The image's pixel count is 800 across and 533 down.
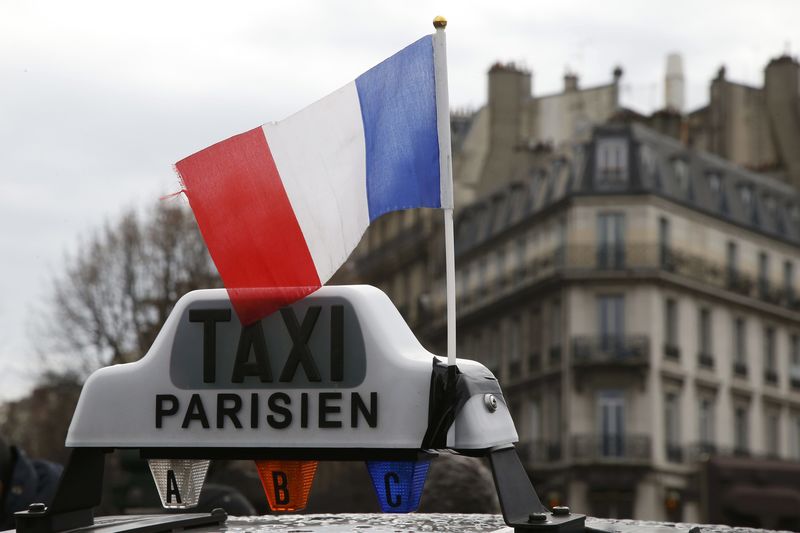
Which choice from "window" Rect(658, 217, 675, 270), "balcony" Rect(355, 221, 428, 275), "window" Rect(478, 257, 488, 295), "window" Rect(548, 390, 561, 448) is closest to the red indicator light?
"window" Rect(548, 390, 561, 448)

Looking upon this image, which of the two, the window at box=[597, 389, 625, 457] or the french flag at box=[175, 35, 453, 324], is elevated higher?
the window at box=[597, 389, 625, 457]

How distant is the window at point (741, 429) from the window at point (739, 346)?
124cm

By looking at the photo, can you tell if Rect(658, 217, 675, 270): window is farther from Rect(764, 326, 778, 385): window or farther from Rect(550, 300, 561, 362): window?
Rect(764, 326, 778, 385): window

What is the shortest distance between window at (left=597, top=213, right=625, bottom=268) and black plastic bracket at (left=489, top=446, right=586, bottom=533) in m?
48.8

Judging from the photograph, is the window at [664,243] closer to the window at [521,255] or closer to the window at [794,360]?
the window at [521,255]

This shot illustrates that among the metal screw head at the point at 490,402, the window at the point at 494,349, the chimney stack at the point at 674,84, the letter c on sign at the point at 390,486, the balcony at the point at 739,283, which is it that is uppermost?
the chimney stack at the point at 674,84

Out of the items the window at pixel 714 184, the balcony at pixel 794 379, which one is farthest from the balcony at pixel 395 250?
the balcony at pixel 794 379

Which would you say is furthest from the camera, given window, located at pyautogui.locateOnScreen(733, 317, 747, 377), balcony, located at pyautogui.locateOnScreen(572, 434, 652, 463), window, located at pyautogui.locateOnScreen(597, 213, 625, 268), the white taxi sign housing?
window, located at pyautogui.locateOnScreen(733, 317, 747, 377)

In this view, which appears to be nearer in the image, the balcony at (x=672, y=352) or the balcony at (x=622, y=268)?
the balcony at (x=672, y=352)

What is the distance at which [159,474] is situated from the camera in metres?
3.19

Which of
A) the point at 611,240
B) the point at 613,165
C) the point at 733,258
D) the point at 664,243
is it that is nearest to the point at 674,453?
the point at 664,243

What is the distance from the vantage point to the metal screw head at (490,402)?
9.48 feet

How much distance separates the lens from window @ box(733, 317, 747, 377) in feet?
174

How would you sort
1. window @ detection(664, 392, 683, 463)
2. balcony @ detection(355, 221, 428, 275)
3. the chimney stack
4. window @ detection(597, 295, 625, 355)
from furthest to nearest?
balcony @ detection(355, 221, 428, 275), the chimney stack, window @ detection(597, 295, 625, 355), window @ detection(664, 392, 683, 463)
